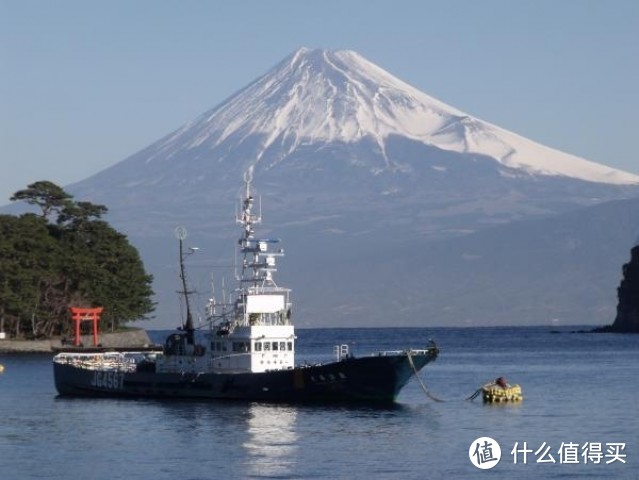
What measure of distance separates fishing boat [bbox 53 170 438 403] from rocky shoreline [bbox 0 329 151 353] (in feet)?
184

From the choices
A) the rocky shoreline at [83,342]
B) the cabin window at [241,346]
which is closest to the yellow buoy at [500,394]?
the cabin window at [241,346]

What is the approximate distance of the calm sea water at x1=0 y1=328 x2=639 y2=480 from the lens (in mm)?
54312

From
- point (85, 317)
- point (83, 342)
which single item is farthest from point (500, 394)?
point (83, 342)

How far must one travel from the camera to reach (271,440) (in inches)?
2450

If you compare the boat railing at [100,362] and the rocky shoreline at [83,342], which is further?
the rocky shoreline at [83,342]

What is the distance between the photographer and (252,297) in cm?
7619

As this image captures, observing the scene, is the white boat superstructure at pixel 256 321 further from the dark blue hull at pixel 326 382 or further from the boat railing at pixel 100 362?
the boat railing at pixel 100 362

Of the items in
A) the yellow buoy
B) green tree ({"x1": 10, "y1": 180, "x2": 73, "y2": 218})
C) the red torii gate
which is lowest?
the yellow buoy

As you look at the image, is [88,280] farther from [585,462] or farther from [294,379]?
[585,462]

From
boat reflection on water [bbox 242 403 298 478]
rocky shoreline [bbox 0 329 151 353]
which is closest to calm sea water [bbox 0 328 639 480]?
boat reflection on water [bbox 242 403 298 478]

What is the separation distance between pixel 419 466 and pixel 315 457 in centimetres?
395

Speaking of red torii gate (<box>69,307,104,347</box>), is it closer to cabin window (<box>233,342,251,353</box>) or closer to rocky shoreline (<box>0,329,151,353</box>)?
rocky shoreline (<box>0,329,151,353</box>)

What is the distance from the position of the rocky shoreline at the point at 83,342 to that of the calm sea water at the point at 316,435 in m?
44.9

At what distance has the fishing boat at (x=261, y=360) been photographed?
7512 centimetres
